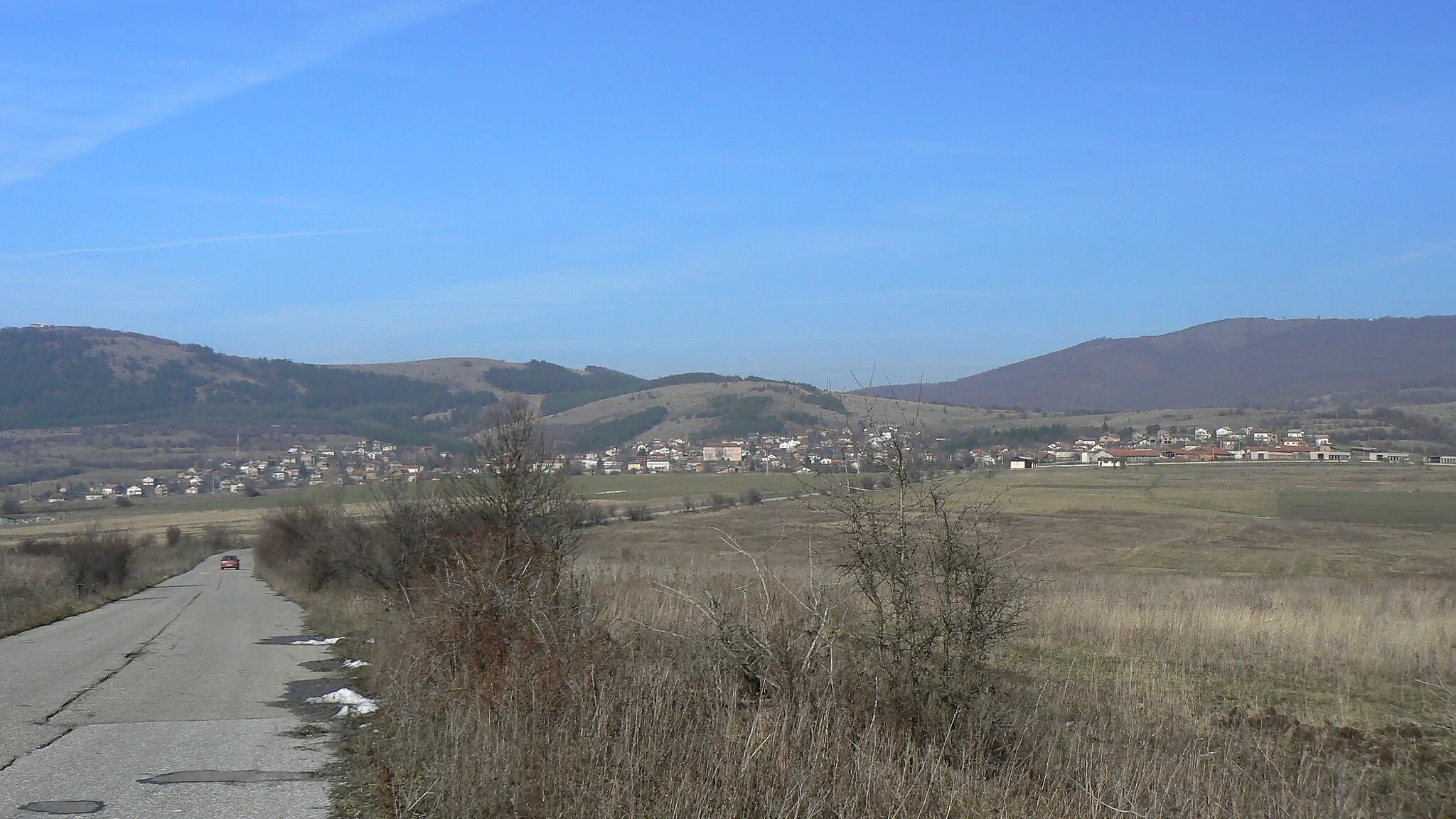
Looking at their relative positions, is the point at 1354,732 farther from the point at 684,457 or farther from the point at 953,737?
the point at 684,457

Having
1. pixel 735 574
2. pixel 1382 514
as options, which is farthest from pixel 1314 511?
pixel 735 574

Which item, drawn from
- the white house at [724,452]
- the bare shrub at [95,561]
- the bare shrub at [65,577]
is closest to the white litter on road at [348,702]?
the bare shrub at [65,577]

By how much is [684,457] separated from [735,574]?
101 m

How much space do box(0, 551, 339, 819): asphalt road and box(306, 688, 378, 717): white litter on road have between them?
1.38 ft

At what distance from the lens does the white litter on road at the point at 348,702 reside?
35.5ft

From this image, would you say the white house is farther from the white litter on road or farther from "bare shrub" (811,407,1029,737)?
"bare shrub" (811,407,1029,737)

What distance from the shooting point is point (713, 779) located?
19.7ft

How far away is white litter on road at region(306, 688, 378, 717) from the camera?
35.5ft

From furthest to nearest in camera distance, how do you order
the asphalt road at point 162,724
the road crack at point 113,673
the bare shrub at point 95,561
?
the bare shrub at point 95,561, the road crack at point 113,673, the asphalt road at point 162,724

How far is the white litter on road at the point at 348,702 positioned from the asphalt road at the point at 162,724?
1.38 ft

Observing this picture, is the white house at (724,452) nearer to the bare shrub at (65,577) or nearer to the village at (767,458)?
the village at (767,458)

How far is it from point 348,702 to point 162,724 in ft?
5.92

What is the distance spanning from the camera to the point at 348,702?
37.4 ft

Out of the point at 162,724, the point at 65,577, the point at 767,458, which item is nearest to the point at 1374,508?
the point at 767,458
